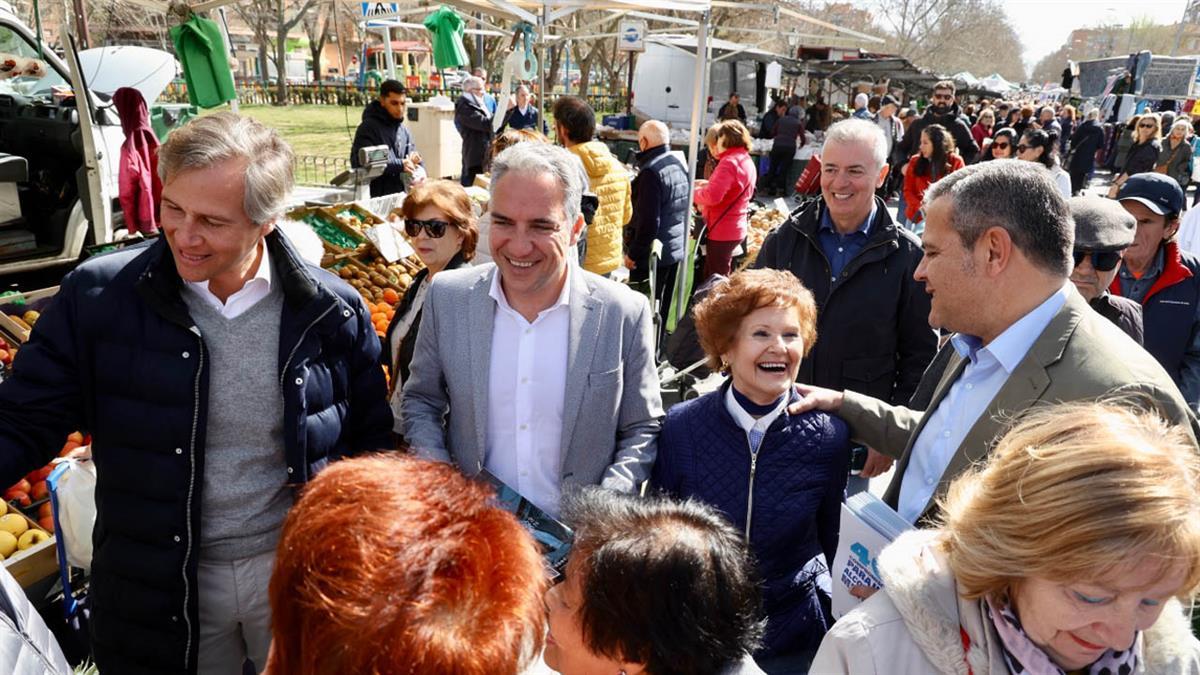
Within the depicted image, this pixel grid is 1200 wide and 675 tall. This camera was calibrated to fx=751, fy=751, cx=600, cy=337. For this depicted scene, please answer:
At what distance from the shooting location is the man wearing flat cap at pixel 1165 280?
3195mm

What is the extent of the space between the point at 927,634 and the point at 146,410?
1.69 metres

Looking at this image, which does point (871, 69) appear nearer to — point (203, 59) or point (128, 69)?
point (128, 69)

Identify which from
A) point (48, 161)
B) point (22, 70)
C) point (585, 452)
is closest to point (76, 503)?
point (585, 452)

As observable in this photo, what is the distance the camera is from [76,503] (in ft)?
7.83

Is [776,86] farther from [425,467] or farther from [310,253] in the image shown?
[425,467]

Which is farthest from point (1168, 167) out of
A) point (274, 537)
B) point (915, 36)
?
point (915, 36)

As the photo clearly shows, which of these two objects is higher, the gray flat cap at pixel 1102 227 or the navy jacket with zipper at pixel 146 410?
the gray flat cap at pixel 1102 227

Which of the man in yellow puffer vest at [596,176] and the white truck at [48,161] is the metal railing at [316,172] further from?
the man in yellow puffer vest at [596,176]

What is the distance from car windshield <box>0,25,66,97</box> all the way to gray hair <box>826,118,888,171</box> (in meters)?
6.94

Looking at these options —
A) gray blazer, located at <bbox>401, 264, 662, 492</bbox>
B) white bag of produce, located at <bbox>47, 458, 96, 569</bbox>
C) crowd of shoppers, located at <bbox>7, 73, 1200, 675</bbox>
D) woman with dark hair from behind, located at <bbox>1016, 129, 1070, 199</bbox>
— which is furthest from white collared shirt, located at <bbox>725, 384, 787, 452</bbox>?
woman with dark hair from behind, located at <bbox>1016, 129, 1070, 199</bbox>

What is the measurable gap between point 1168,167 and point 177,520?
46.9 ft

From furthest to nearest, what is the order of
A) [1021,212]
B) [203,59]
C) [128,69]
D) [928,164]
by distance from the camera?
[128,69] < [928,164] < [203,59] < [1021,212]

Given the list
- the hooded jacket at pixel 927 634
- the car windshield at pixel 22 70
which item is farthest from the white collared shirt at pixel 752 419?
the car windshield at pixel 22 70

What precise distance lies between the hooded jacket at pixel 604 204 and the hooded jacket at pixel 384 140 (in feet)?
9.06
